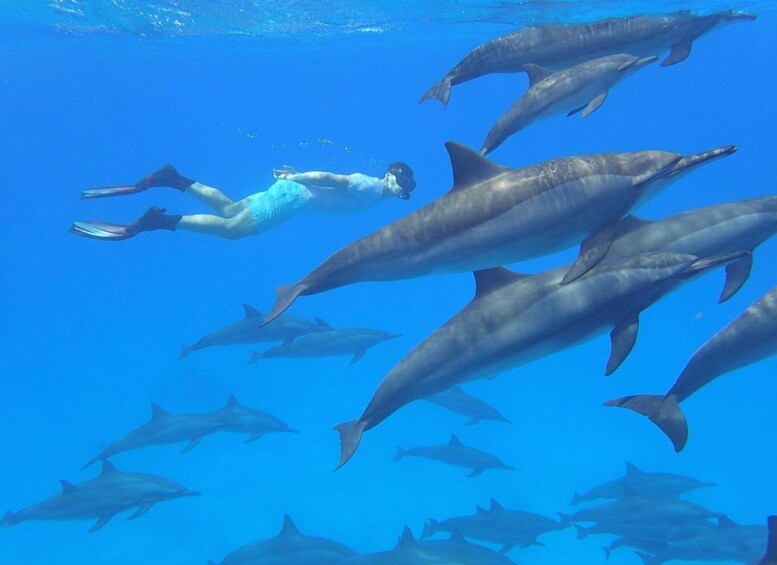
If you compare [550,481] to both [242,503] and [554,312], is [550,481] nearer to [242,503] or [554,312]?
[242,503]

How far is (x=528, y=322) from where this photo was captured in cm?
502

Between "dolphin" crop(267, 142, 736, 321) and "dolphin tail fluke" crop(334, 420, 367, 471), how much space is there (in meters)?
1.15

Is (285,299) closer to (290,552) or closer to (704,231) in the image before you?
(704,231)

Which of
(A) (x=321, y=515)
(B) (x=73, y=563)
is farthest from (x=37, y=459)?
(A) (x=321, y=515)

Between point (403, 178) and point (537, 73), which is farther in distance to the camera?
point (403, 178)

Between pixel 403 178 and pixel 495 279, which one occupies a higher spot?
pixel 403 178

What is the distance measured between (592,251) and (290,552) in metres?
8.33

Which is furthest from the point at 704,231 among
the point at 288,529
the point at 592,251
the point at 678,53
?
the point at 288,529

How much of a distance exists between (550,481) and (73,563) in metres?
14.5

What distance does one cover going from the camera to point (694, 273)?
486cm

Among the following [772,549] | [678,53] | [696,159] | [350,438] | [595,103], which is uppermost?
[678,53]

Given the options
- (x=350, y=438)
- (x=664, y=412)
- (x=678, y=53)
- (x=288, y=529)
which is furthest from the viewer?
(x=288, y=529)

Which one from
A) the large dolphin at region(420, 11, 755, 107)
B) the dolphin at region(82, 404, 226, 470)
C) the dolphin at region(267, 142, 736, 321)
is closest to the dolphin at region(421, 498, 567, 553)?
the dolphin at region(82, 404, 226, 470)

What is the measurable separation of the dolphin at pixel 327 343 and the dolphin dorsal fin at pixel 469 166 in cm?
1042
